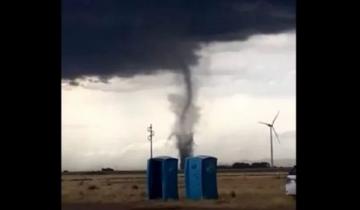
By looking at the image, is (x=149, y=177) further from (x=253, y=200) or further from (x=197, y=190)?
(x=253, y=200)

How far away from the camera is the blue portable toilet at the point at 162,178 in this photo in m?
38.6

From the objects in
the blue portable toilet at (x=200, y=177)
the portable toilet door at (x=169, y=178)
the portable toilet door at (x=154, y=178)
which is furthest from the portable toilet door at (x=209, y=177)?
the portable toilet door at (x=154, y=178)

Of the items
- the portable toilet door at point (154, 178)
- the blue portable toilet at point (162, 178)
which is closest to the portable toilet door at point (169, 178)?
the blue portable toilet at point (162, 178)

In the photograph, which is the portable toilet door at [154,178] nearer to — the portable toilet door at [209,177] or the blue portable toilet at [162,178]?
the blue portable toilet at [162,178]

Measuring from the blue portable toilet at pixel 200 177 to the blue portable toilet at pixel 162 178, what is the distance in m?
0.86

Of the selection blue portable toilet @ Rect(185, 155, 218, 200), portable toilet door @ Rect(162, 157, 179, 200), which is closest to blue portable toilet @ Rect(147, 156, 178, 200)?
portable toilet door @ Rect(162, 157, 179, 200)

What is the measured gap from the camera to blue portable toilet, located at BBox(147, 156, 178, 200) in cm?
3862

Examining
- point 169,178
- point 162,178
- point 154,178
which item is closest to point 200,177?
point 169,178

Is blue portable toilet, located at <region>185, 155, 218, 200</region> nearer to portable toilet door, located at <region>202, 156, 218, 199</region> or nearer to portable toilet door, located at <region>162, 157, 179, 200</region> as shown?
portable toilet door, located at <region>202, 156, 218, 199</region>

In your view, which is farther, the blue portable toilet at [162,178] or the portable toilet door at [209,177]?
the portable toilet door at [209,177]
